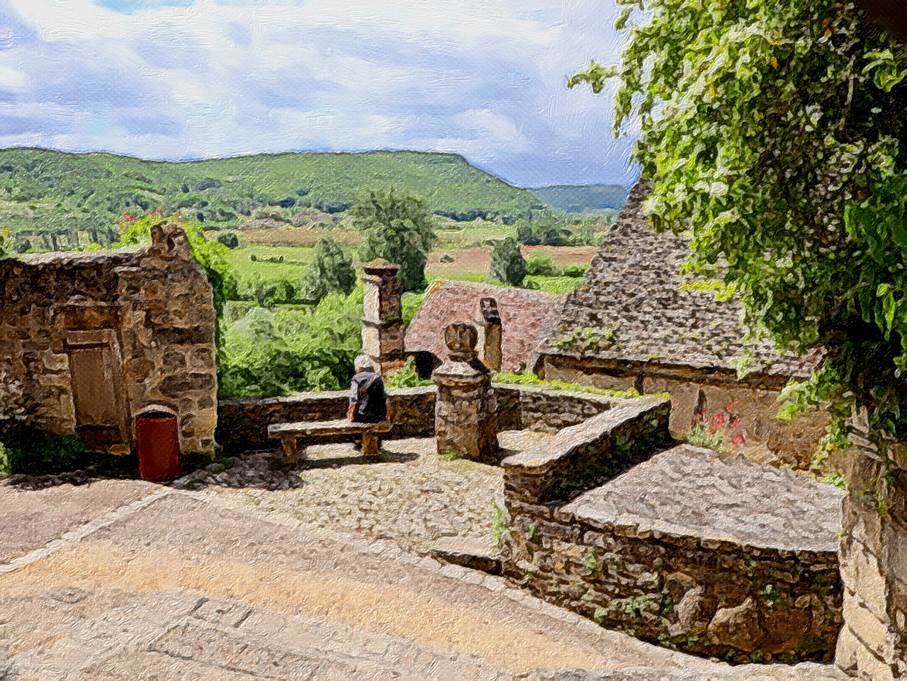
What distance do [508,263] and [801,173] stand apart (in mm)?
59821

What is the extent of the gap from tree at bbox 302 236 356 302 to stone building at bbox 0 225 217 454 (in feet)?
143

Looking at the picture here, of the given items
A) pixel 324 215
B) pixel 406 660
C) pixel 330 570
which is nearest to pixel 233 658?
pixel 406 660

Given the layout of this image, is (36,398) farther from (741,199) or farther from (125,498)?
(741,199)

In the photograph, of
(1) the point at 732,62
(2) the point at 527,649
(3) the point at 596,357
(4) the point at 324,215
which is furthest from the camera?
(4) the point at 324,215

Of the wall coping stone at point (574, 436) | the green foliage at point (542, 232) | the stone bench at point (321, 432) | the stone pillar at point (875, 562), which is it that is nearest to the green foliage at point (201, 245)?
the stone bench at point (321, 432)

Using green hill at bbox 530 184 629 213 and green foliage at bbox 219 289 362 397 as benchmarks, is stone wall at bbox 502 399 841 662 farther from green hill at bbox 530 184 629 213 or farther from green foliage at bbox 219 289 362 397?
green hill at bbox 530 184 629 213

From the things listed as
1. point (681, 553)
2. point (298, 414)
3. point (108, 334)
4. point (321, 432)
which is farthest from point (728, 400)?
point (108, 334)

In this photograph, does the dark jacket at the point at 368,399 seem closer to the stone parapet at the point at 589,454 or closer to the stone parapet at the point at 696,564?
the stone parapet at the point at 589,454

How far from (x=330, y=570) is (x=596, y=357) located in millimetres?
9666

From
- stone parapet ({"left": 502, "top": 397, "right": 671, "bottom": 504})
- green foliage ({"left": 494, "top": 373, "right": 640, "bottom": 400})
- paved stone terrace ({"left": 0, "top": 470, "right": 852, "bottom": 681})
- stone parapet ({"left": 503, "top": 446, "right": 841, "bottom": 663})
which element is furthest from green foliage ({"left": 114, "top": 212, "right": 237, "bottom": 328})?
stone parapet ({"left": 503, "top": 446, "right": 841, "bottom": 663})

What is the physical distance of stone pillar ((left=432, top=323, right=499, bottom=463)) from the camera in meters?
11.2

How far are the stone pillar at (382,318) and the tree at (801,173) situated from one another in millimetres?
16765

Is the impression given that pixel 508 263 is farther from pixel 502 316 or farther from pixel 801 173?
pixel 801 173

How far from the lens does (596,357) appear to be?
16.1 metres
